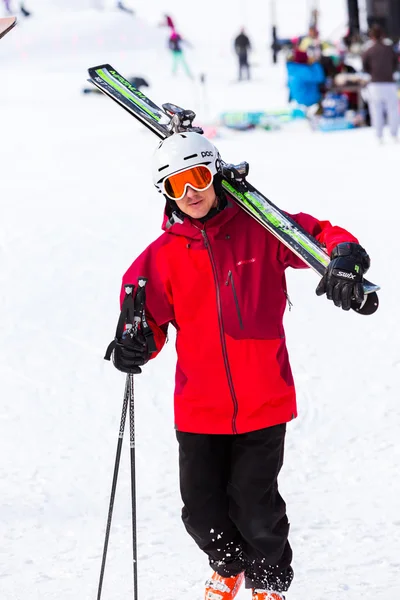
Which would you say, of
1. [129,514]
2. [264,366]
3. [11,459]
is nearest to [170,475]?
[129,514]

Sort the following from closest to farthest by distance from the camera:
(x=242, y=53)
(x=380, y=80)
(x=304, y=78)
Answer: (x=380, y=80)
(x=304, y=78)
(x=242, y=53)

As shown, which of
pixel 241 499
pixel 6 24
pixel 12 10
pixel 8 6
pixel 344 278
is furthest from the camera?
pixel 12 10

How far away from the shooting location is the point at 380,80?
1490 cm

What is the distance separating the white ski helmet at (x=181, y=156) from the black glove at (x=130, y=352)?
58cm

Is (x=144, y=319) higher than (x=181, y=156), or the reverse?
(x=181, y=156)

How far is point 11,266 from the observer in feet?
29.3

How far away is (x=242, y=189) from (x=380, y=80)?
39.1ft

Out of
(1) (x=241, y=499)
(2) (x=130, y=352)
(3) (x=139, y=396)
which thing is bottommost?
(3) (x=139, y=396)

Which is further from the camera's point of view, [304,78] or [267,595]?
[304,78]

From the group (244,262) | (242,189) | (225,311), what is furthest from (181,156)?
(225,311)

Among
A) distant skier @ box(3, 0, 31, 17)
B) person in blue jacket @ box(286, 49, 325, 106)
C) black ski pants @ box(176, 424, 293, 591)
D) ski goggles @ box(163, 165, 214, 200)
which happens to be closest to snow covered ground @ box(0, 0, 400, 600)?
black ski pants @ box(176, 424, 293, 591)

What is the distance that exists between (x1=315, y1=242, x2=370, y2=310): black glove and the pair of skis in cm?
4

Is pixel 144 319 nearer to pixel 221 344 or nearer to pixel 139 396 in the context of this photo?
pixel 221 344

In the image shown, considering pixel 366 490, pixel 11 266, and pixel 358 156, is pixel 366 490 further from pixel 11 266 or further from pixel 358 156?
pixel 358 156
